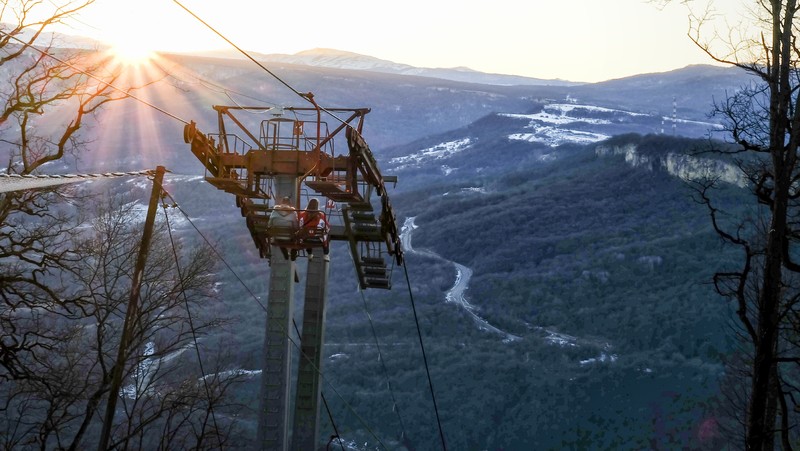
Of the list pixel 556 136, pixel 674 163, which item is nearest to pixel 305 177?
pixel 674 163

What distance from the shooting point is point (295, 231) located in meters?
14.9

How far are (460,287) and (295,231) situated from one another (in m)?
66.2

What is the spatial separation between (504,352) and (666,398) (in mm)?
13890

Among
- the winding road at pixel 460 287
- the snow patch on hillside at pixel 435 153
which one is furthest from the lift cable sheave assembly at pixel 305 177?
the snow patch on hillside at pixel 435 153

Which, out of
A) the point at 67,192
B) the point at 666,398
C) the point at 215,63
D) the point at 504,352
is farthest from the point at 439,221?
the point at 215,63

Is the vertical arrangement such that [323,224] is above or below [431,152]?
above

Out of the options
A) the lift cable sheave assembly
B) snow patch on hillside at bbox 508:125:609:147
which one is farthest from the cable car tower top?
snow patch on hillside at bbox 508:125:609:147

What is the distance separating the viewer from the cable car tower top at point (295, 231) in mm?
15336

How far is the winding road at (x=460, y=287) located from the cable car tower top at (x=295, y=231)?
45397 mm

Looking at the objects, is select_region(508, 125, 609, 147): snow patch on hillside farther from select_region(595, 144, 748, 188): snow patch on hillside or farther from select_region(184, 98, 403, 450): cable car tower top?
select_region(184, 98, 403, 450): cable car tower top

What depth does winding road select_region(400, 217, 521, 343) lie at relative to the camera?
68581 millimetres

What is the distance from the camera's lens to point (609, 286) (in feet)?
243

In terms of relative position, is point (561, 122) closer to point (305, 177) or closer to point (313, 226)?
point (305, 177)

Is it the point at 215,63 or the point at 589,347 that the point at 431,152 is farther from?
the point at 589,347
